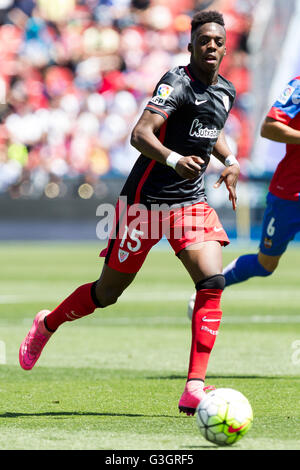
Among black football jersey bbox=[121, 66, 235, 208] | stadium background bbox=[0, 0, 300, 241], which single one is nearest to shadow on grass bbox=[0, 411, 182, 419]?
black football jersey bbox=[121, 66, 235, 208]

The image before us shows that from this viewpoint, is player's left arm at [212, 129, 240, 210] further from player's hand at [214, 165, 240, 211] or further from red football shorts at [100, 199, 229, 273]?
red football shorts at [100, 199, 229, 273]

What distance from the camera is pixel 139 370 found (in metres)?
7.63

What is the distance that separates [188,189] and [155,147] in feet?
1.90

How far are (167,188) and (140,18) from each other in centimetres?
2360

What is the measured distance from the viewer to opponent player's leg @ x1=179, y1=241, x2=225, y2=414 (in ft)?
18.7

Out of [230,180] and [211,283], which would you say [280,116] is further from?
[211,283]

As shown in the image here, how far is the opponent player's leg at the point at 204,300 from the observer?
569 centimetres

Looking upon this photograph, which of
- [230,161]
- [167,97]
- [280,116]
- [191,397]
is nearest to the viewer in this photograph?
[191,397]

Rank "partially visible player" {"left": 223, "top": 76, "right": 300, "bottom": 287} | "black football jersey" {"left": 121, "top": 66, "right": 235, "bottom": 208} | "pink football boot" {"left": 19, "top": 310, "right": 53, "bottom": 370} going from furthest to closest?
1. "partially visible player" {"left": 223, "top": 76, "right": 300, "bottom": 287}
2. "pink football boot" {"left": 19, "top": 310, "right": 53, "bottom": 370}
3. "black football jersey" {"left": 121, "top": 66, "right": 235, "bottom": 208}

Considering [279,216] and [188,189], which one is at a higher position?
[188,189]

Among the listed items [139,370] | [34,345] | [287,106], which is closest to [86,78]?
[139,370]

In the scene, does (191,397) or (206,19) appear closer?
(191,397)

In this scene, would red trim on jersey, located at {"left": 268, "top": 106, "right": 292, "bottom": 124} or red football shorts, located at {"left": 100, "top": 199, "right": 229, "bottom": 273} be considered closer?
red football shorts, located at {"left": 100, "top": 199, "right": 229, "bottom": 273}

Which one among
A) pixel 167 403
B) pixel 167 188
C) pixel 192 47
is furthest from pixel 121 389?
pixel 192 47
